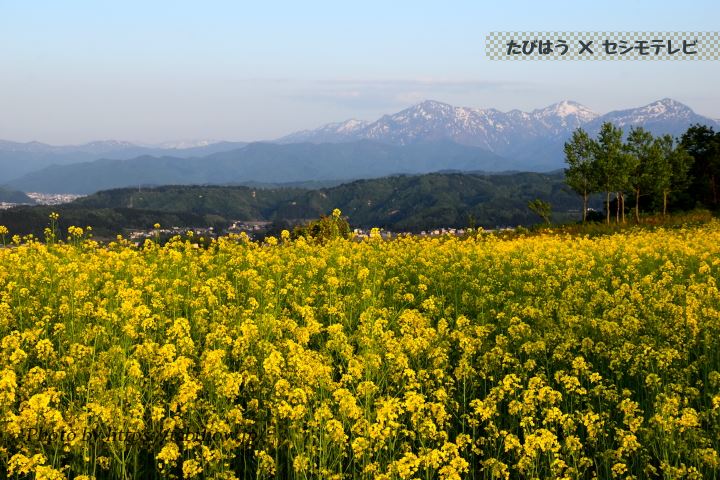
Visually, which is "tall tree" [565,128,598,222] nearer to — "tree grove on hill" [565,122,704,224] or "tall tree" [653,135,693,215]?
"tree grove on hill" [565,122,704,224]

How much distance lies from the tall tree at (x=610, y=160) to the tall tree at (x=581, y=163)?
0.86 metres

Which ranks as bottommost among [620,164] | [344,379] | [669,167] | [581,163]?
[344,379]

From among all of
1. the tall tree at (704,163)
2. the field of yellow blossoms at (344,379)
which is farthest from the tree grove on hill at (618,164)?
the field of yellow blossoms at (344,379)

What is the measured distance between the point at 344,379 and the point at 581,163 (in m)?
55.8

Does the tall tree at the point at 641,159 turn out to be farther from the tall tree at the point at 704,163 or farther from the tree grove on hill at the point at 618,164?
the tall tree at the point at 704,163

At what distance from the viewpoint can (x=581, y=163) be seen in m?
56.8

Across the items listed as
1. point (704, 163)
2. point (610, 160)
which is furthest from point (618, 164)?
point (704, 163)

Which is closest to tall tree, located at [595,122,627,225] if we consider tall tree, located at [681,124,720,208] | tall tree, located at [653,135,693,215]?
tall tree, located at [653,135,693,215]

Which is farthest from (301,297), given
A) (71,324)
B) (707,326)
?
(707,326)

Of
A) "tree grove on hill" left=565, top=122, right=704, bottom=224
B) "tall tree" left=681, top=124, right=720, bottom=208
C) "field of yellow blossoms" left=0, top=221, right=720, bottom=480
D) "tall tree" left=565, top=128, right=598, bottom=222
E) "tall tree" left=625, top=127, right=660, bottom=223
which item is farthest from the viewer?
"tall tree" left=681, top=124, right=720, bottom=208

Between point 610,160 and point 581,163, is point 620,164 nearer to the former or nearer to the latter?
point 610,160

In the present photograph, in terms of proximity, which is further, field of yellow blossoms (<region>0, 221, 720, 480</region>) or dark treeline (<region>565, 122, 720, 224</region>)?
dark treeline (<region>565, 122, 720, 224</region>)

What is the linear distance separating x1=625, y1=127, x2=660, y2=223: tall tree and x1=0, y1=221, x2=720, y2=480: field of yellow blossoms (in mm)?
45346

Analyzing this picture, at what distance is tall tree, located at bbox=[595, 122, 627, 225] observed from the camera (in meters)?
53.7
